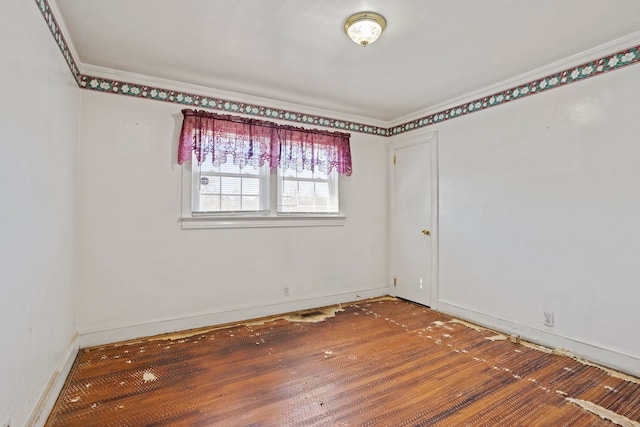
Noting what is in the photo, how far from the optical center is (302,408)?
1.91 meters

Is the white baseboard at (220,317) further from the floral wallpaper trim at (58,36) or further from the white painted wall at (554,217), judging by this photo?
the floral wallpaper trim at (58,36)

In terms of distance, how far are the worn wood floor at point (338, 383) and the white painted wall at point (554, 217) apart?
350 mm

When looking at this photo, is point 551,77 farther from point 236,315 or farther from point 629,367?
point 236,315

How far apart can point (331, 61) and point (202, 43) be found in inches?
41.0

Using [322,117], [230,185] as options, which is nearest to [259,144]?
[230,185]

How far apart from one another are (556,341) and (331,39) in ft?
10.3

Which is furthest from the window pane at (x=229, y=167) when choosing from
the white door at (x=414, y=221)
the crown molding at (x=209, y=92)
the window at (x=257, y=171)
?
the white door at (x=414, y=221)

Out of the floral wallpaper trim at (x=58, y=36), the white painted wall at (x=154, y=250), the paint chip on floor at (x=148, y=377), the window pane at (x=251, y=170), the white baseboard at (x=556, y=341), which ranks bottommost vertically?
the paint chip on floor at (x=148, y=377)

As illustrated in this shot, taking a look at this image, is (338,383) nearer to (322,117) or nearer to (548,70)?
(322,117)

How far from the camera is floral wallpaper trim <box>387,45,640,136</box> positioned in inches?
92.5

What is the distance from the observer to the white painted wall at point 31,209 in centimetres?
134

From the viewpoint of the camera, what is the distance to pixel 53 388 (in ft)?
6.28

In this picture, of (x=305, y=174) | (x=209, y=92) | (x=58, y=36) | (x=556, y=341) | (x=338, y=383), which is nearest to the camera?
(x=58, y=36)

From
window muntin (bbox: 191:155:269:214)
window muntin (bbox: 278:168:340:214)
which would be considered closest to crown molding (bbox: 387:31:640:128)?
window muntin (bbox: 278:168:340:214)
